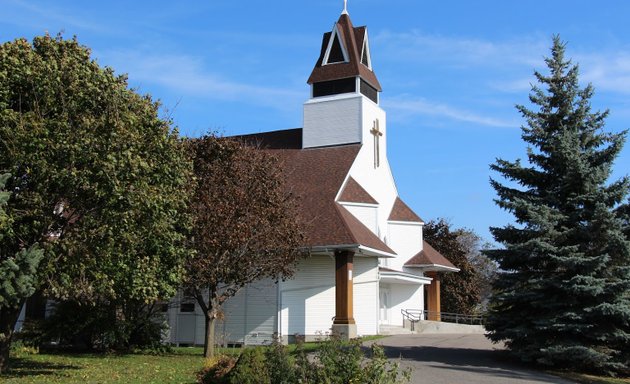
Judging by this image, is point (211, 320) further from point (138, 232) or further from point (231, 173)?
point (138, 232)

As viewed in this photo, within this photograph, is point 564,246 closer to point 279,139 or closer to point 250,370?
point 250,370

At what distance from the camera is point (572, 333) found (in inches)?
685

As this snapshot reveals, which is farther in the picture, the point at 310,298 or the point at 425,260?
the point at 425,260

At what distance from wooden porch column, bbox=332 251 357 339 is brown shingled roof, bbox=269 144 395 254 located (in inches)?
35.5

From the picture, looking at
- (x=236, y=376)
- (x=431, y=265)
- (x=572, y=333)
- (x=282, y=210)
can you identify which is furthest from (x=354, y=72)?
(x=236, y=376)

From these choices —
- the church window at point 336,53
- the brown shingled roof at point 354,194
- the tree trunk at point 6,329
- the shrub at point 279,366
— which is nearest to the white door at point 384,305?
the brown shingled roof at point 354,194

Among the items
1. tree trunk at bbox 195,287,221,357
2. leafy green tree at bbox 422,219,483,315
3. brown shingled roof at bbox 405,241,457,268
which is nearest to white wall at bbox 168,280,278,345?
tree trunk at bbox 195,287,221,357

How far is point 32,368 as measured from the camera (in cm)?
1670

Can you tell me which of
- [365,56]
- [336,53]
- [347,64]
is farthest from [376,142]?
[336,53]

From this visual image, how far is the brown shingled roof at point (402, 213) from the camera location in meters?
34.8

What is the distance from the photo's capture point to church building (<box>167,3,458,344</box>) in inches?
1038

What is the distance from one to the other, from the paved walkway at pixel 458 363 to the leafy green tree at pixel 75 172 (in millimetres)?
6887

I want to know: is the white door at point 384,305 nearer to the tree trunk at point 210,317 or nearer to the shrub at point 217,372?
the tree trunk at point 210,317

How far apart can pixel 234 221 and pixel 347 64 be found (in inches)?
722
